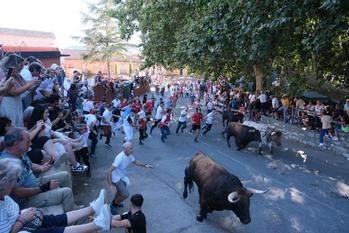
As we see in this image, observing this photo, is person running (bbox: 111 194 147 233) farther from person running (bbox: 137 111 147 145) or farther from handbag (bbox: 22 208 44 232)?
person running (bbox: 137 111 147 145)

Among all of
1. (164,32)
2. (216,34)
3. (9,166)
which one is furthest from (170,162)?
(164,32)

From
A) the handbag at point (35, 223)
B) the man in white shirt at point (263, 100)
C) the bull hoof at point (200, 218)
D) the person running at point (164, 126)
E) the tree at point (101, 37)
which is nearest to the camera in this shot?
the handbag at point (35, 223)

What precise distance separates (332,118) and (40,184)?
46.4 feet

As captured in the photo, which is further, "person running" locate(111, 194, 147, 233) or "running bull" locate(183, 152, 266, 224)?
"running bull" locate(183, 152, 266, 224)

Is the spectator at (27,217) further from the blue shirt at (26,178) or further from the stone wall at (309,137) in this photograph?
the stone wall at (309,137)

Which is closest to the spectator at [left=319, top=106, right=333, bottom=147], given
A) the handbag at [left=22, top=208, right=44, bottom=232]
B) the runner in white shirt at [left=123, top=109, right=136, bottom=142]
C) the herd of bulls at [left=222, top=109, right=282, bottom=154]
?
the herd of bulls at [left=222, top=109, right=282, bottom=154]

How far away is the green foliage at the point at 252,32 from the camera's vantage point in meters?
12.0

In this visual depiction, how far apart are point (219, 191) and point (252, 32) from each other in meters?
7.28

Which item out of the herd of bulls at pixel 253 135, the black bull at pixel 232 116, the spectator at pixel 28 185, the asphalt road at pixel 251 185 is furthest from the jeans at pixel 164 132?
the spectator at pixel 28 185

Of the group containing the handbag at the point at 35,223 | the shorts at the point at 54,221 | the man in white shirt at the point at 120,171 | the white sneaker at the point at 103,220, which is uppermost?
the white sneaker at the point at 103,220

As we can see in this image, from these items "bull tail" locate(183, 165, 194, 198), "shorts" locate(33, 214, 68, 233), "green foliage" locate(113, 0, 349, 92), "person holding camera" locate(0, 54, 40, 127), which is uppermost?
"green foliage" locate(113, 0, 349, 92)

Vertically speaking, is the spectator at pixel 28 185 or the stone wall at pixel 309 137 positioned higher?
the spectator at pixel 28 185

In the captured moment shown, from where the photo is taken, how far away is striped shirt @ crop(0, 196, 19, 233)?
4.19m

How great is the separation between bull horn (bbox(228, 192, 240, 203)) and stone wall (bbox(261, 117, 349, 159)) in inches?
380
